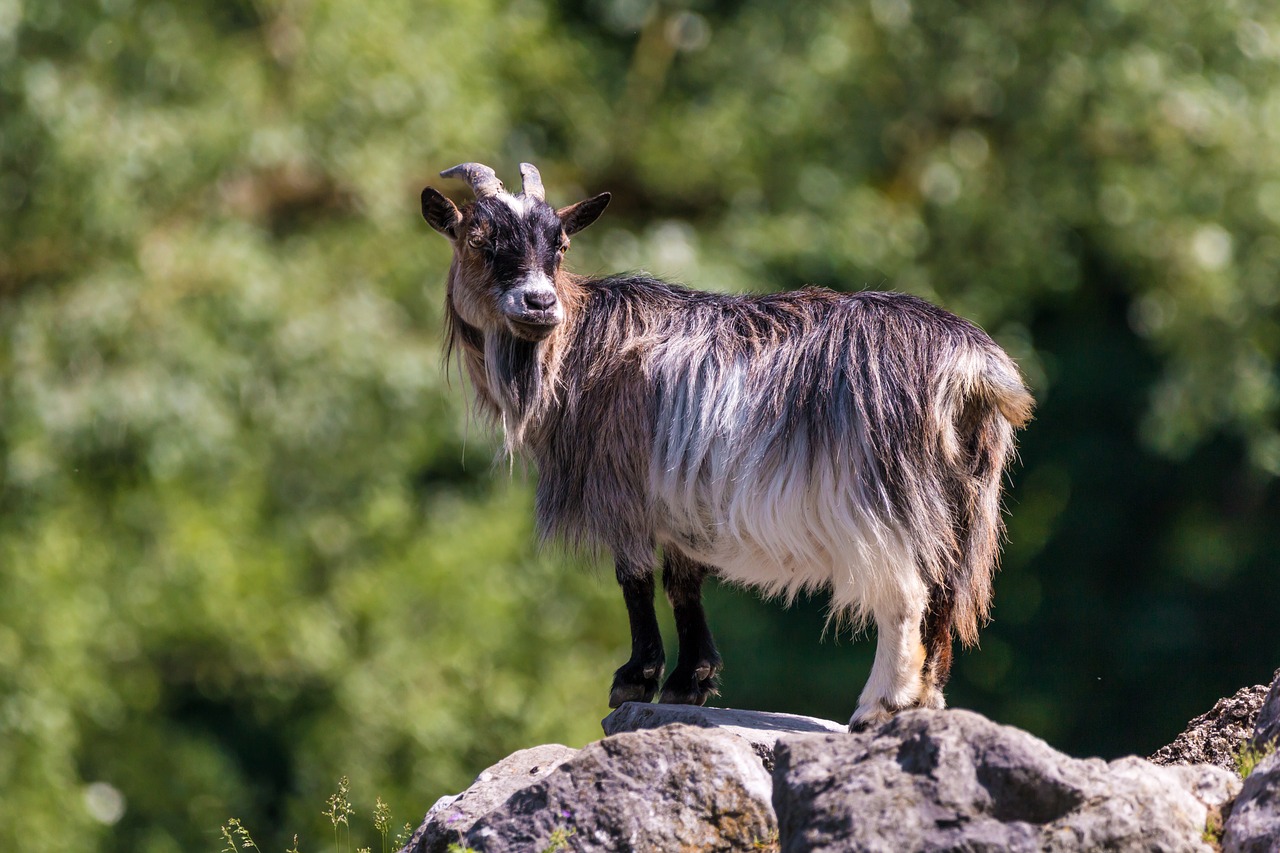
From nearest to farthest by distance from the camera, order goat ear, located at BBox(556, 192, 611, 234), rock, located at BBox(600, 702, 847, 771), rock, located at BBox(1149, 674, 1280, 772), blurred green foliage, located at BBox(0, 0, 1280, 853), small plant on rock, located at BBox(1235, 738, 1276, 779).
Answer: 1. small plant on rock, located at BBox(1235, 738, 1276, 779)
2. rock, located at BBox(1149, 674, 1280, 772)
3. rock, located at BBox(600, 702, 847, 771)
4. goat ear, located at BBox(556, 192, 611, 234)
5. blurred green foliage, located at BBox(0, 0, 1280, 853)

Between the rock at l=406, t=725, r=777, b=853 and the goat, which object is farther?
the goat

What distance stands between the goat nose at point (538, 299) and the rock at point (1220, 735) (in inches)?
107

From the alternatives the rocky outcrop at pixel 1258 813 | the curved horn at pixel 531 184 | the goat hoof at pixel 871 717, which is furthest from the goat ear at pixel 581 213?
the rocky outcrop at pixel 1258 813

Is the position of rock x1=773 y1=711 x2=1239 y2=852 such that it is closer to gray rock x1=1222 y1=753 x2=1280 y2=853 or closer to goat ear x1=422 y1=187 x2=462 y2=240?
gray rock x1=1222 y1=753 x2=1280 y2=853

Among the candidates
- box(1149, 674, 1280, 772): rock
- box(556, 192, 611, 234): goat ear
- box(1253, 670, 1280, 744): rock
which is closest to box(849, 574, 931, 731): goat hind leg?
box(1149, 674, 1280, 772): rock

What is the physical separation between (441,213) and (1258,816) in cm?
384

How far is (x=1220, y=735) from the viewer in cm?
622

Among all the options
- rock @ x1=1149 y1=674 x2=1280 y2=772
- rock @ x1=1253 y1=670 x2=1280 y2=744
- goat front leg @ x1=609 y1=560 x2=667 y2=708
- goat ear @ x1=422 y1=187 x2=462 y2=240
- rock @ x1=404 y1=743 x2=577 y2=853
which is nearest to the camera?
rock @ x1=1253 y1=670 x2=1280 y2=744

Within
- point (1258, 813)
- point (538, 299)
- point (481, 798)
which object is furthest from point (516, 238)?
point (1258, 813)

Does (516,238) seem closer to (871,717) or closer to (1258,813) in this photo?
(871,717)

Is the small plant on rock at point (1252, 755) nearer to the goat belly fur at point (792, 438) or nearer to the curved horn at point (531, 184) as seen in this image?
the goat belly fur at point (792, 438)

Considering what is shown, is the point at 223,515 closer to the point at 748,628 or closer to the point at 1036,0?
the point at 748,628

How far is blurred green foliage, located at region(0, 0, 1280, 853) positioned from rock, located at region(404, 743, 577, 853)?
7.96 meters

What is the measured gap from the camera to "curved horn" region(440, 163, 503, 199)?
274 inches
